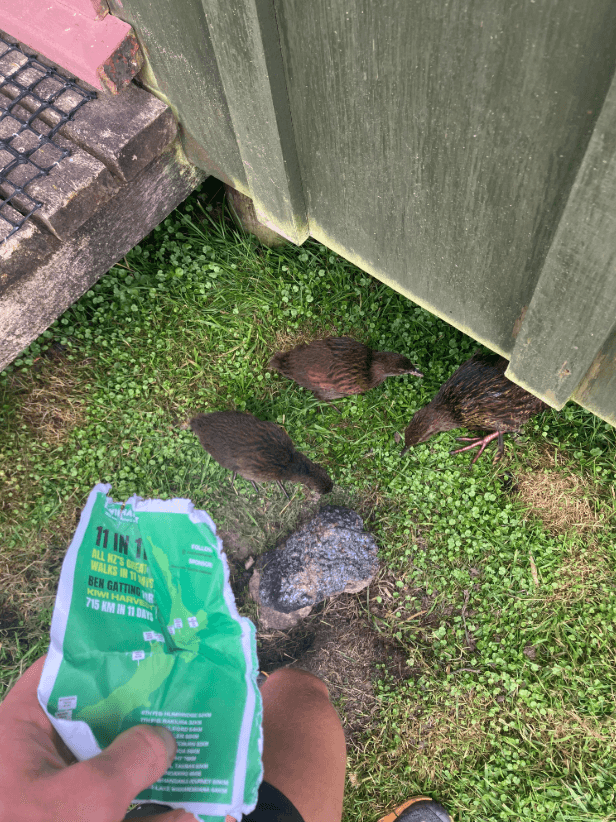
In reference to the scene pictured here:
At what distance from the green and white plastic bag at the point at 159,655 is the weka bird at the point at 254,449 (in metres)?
0.50

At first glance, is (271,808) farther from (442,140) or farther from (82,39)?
(82,39)

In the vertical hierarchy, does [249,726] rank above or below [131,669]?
below

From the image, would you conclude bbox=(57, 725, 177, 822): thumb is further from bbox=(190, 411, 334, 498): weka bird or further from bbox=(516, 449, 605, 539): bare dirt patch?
bbox=(516, 449, 605, 539): bare dirt patch

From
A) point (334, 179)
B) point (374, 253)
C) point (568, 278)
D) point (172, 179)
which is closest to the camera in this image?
point (568, 278)

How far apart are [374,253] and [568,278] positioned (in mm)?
1086

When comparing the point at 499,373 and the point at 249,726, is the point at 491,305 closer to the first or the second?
the point at 499,373

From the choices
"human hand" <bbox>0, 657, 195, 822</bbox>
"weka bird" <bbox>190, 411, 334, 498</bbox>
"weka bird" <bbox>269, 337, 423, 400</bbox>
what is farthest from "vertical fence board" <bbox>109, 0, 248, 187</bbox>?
"human hand" <bbox>0, 657, 195, 822</bbox>

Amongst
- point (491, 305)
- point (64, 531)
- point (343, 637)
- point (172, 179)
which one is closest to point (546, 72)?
point (491, 305)

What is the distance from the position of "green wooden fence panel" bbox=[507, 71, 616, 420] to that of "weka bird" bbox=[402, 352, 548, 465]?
905mm

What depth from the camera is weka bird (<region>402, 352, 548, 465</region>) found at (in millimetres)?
3240

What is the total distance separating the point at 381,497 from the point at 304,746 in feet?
5.13

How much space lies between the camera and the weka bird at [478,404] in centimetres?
324

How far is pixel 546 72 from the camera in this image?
55.6 inches

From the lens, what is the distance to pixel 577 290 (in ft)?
5.74
